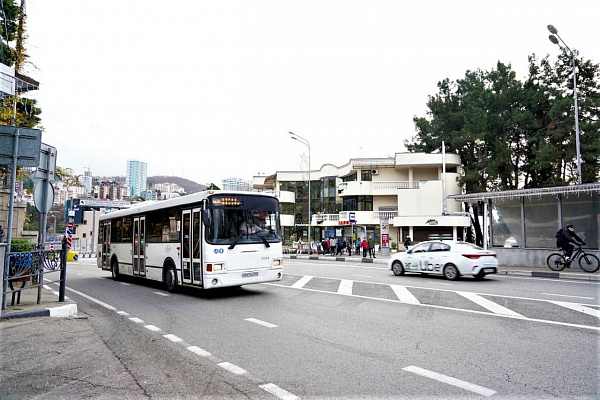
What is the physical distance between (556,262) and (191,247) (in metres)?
15.2

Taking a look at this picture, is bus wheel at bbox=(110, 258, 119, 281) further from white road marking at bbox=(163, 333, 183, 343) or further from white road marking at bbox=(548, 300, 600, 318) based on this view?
white road marking at bbox=(548, 300, 600, 318)

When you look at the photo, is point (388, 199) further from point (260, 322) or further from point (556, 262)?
point (260, 322)

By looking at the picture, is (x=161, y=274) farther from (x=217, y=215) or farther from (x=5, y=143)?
(x=5, y=143)

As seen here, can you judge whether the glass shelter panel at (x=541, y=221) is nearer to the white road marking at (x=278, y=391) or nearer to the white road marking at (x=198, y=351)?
the white road marking at (x=198, y=351)

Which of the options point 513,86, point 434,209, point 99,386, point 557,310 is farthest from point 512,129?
point 99,386

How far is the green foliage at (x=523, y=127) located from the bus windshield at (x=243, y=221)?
94.5ft

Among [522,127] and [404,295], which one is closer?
[404,295]

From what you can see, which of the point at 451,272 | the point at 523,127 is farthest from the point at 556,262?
the point at 523,127

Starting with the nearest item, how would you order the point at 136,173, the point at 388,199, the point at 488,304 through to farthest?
1. the point at 488,304
2. the point at 388,199
3. the point at 136,173

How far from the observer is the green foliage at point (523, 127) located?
32.0 m

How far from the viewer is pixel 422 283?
1380cm

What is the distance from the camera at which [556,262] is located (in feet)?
56.6

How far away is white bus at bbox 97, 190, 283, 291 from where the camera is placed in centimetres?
1052

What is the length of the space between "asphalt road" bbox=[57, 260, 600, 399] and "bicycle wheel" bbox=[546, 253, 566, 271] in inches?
213
